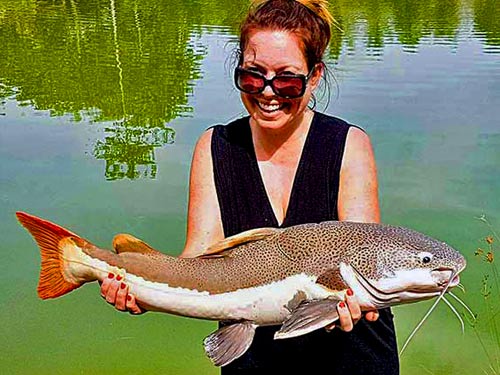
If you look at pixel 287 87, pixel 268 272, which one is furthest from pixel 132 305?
pixel 287 87

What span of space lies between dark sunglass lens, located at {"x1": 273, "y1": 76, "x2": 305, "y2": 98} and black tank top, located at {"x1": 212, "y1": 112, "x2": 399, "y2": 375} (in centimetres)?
16

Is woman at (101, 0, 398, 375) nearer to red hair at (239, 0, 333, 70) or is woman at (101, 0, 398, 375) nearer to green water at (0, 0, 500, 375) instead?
red hair at (239, 0, 333, 70)

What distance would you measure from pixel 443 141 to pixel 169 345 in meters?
3.84

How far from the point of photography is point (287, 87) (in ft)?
6.84

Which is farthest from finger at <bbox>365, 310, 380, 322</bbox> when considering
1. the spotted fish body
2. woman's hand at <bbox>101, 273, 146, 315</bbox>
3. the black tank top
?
woman's hand at <bbox>101, 273, 146, 315</bbox>

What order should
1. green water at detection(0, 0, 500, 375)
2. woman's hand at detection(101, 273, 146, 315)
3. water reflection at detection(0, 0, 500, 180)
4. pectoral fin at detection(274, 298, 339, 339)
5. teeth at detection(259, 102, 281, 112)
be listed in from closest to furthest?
1. pectoral fin at detection(274, 298, 339, 339)
2. woman's hand at detection(101, 273, 146, 315)
3. teeth at detection(259, 102, 281, 112)
4. green water at detection(0, 0, 500, 375)
5. water reflection at detection(0, 0, 500, 180)

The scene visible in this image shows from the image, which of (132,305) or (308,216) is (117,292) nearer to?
(132,305)

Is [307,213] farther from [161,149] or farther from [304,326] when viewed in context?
[161,149]

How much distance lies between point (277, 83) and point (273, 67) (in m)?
0.05

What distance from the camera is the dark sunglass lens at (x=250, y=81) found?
2107 millimetres

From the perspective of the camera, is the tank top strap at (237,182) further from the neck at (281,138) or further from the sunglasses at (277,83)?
the sunglasses at (277,83)

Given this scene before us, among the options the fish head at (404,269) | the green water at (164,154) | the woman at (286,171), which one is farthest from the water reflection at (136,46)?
the fish head at (404,269)

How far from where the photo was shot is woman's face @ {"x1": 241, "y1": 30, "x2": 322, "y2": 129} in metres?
2.09

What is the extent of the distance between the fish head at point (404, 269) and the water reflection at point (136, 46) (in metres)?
1.84
